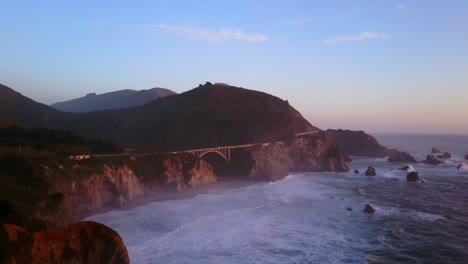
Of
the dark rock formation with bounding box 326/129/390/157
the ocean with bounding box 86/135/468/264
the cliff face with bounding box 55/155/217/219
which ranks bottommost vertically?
the ocean with bounding box 86/135/468/264

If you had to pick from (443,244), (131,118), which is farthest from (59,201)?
(131,118)

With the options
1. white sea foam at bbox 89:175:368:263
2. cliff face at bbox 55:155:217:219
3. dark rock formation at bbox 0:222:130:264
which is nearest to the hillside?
cliff face at bbox 55:155:217:219

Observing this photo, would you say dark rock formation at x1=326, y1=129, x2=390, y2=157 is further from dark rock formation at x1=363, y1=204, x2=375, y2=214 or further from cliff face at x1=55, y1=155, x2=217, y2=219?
dark rock formation at x1=363, y1=204, x2=375, y2=214

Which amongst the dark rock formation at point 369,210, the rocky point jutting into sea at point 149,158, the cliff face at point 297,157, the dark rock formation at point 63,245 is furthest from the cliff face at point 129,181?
the dark rock formation at point 369,210

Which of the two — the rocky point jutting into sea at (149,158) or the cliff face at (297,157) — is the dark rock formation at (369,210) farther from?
the cliff face at (297,157)

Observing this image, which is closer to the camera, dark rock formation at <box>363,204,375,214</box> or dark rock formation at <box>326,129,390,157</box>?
dark rock formation at <box>363,204,375,214</box>

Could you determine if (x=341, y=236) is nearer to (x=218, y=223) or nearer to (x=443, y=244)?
(x=443, y=244)

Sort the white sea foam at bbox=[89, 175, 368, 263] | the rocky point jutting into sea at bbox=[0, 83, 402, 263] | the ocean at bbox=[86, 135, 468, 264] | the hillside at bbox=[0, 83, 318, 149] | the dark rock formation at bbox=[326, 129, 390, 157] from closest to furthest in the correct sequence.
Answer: the rocky point jutting into sea at bbox=[0, 83, 402, 263] → the white sea foam at bbox=[89, 175, 368, 263] → the ocean at bbox=[86, 135, 468, 264] → the hillside at bbox=[0, 83, 318, 149] → the dark rock formation at bbox=[326, 129, 390, 157]
